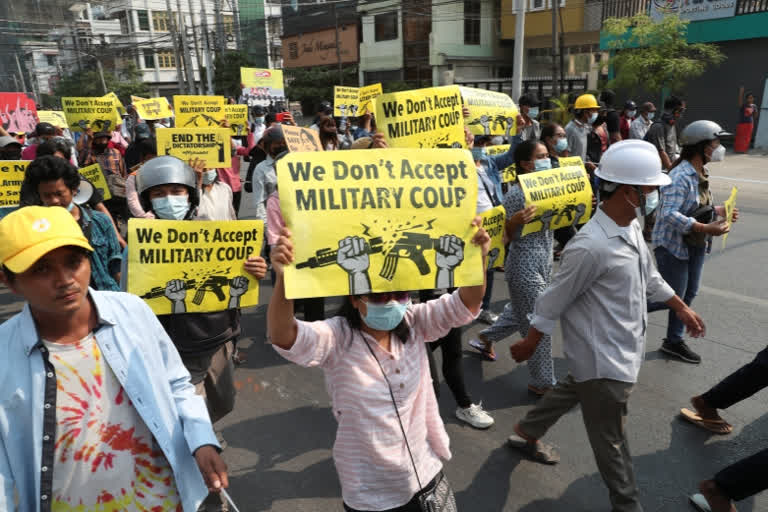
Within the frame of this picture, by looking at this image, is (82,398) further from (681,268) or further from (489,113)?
(489,113)

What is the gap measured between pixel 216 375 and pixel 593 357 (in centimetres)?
191

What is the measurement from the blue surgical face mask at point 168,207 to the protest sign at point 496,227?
194 centimetres

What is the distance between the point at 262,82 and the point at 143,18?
52.8 metres

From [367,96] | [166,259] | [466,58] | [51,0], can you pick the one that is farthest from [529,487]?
[51,0]

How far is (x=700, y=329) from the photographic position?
2887 mm

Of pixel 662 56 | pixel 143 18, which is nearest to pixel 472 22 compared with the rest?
pixel 662 56

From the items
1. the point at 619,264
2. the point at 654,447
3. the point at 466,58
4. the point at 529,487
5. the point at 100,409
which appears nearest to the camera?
the point at 100,409

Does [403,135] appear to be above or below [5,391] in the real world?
above

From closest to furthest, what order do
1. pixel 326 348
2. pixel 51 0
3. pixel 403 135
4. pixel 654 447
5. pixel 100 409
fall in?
pixel 100 409
pixel 326 348
pixel 654 447
pixel 403 135
pixel 51 0

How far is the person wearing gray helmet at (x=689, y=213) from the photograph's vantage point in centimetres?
394

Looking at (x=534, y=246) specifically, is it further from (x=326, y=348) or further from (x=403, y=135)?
(x=326, y=348)

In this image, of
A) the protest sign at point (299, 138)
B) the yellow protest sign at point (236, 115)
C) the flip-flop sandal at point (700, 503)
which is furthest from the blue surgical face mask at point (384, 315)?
the yellow protest sign at point (236, 115)

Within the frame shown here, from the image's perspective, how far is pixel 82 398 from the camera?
5.19ft

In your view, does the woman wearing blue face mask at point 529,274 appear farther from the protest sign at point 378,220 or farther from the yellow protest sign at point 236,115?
the yellow protest sign at point 236,115
